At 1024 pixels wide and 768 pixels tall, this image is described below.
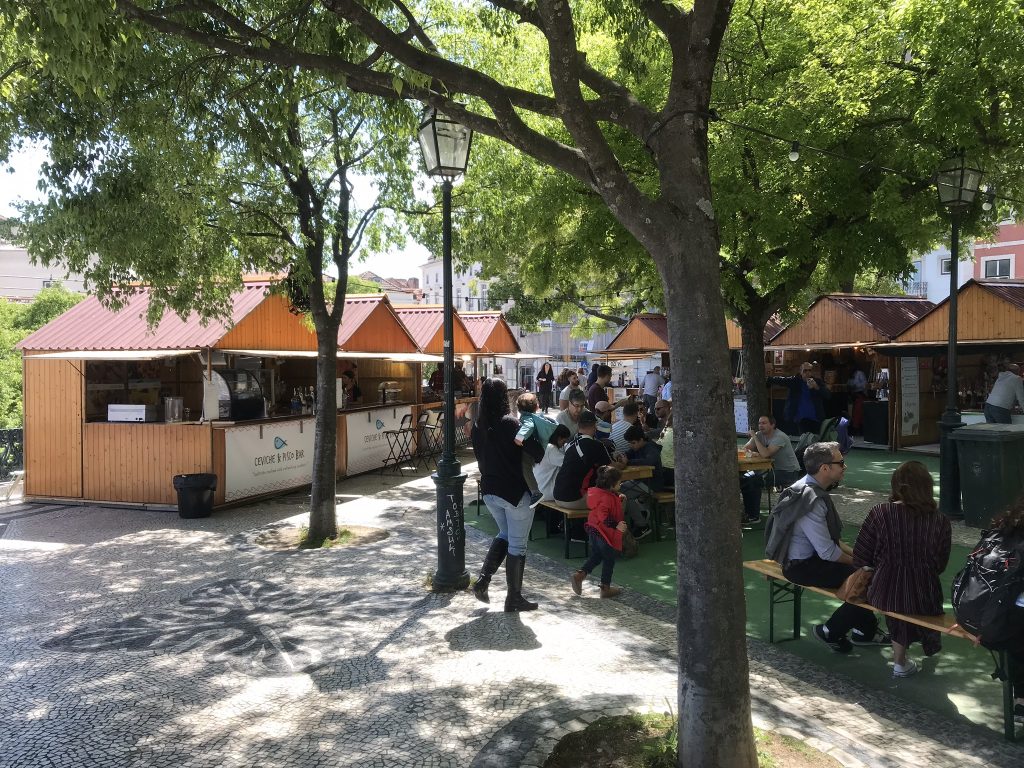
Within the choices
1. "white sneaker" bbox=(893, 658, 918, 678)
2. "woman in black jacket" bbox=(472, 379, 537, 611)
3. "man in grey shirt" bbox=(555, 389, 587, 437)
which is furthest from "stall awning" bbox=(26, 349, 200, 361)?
"white sneaker" bbox=(893, 658, 918, 678)

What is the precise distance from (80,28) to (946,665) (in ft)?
21.9

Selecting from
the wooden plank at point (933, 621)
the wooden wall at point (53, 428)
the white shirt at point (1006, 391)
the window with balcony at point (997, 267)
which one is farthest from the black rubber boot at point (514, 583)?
the window with balcony at point (997, 267)

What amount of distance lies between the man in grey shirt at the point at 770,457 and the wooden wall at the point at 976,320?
7148 millimetres

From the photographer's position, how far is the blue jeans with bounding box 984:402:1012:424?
1116cm

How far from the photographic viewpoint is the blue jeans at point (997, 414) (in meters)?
11.2

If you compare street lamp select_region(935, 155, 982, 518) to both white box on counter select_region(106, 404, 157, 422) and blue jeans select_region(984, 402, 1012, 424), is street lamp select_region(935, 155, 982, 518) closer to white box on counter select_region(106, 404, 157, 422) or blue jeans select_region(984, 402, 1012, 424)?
blue jeans select_region(984, 402, 1012, 424)

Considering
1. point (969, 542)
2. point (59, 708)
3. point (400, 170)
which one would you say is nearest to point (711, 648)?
point (59, 708)

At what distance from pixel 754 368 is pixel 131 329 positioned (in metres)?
10.2

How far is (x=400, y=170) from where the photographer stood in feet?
33.6

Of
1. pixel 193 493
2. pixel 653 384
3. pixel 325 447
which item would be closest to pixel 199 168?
pixel 325 447

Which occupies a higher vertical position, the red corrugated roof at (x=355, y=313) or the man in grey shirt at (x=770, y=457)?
the red corrugated roof at (x=355, y=313)

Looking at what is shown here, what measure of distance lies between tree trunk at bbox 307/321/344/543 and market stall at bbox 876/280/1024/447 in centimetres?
1107

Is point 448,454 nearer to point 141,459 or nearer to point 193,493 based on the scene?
point 193,493

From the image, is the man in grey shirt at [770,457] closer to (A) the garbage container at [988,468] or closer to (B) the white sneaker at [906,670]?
(A) the garbage container at [988,468]
